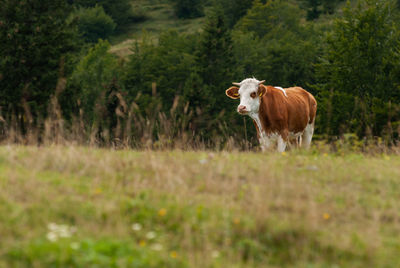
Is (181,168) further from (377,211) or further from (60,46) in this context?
(60,46)

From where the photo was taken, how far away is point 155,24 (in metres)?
99.6

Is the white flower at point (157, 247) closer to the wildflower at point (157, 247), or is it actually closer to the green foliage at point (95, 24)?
the wildflower at point (157, 247)

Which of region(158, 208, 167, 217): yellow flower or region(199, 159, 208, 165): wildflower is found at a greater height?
region(158, 208, 167, 217): yellow flower

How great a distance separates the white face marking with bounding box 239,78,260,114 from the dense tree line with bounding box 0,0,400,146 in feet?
3.18

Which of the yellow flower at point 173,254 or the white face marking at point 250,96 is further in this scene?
the white face marking at point 250,96

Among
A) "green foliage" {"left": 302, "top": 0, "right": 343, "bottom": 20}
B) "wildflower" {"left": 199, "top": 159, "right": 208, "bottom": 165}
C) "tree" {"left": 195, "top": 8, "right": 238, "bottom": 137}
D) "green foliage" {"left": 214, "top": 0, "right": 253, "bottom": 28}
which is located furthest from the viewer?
"green foliage" {"left": 214, "top": 0, "right": 253, "bottom": 28}

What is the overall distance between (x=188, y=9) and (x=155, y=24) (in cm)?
762

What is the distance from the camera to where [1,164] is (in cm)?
730

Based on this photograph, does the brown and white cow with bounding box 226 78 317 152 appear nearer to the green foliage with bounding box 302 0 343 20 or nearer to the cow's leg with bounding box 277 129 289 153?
the cow's leg with bounding box 277 129 289 153

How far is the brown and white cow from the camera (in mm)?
12156

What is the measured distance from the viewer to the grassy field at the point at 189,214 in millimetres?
4992

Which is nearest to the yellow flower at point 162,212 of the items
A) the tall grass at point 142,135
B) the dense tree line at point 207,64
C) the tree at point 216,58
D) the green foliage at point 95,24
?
the tall grass at point 142,135

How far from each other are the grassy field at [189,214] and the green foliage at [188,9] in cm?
9651

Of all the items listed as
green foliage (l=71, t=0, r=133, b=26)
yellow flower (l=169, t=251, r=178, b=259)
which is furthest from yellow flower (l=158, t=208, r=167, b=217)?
green foliage (l=71, t=0, r=133, b=26)
